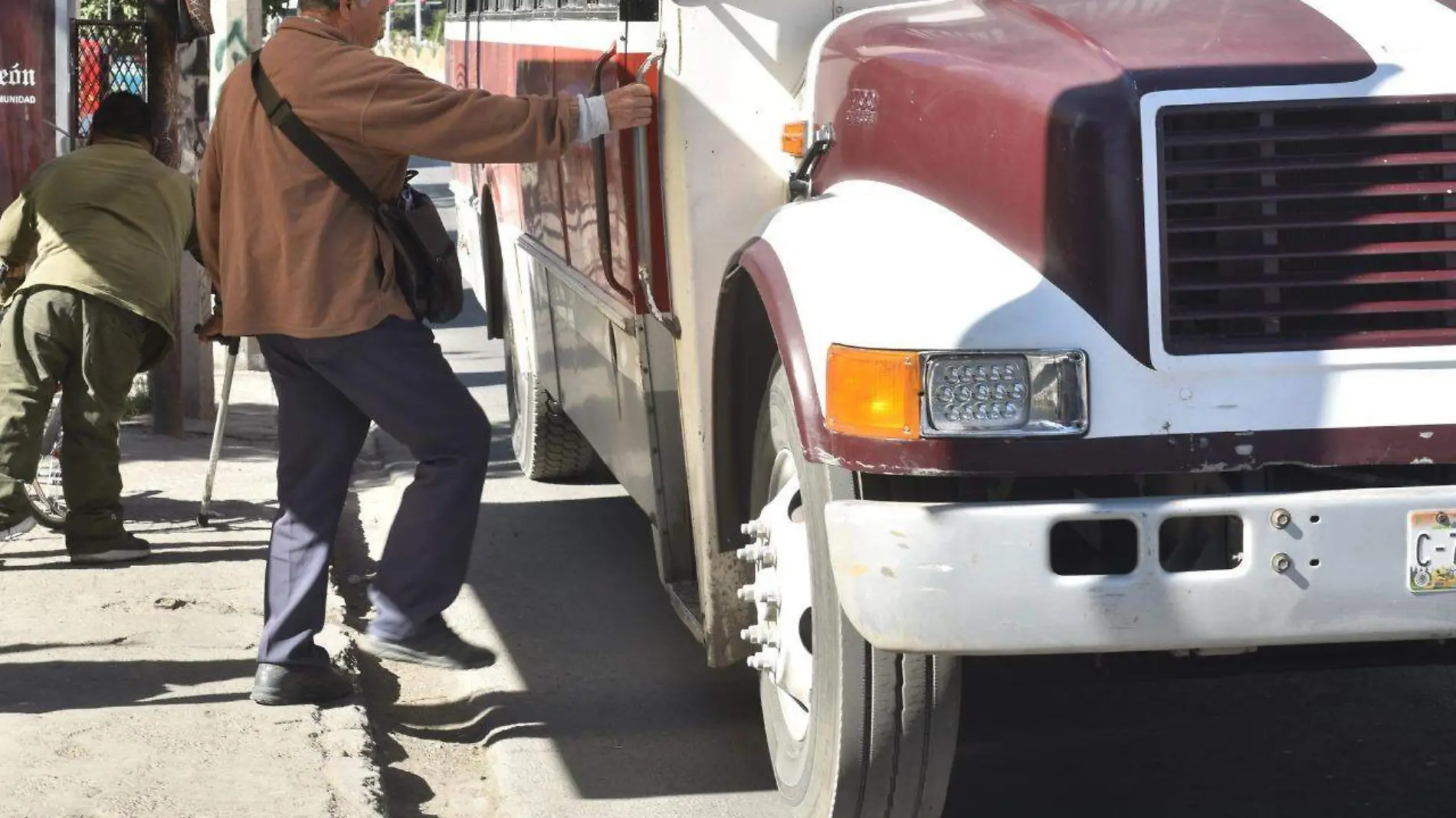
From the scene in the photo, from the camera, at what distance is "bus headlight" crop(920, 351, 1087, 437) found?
3.54 metres

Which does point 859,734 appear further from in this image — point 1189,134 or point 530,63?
point 530,63

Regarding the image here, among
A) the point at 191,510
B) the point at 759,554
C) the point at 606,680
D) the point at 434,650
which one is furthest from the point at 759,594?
the point at 191,510

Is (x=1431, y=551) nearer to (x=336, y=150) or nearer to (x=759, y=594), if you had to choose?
(x=759, y=594)

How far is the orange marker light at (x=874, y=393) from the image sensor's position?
11.6 ft

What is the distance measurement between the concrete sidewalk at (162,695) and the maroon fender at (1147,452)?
1607mm

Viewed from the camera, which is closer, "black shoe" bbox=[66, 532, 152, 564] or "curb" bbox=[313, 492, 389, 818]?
"curb" bbox=[313, 492, 389, 818]

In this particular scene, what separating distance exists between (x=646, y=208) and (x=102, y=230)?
3.00 metres

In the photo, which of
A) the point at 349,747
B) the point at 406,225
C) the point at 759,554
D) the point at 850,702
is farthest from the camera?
the point at 406,225

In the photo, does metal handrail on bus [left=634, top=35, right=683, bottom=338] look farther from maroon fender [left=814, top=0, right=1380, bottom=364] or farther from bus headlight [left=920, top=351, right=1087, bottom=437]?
bus headlight [left=920, top=351, right=1087, bottom=437]

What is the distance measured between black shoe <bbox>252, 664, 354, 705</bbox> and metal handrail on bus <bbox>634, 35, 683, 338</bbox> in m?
1.25

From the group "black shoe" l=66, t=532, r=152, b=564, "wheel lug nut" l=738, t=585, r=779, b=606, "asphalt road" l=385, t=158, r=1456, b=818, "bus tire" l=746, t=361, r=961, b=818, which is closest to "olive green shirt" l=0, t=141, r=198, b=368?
"black shoe" l=66, t=532, r=152, b=564

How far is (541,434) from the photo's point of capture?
8164 millimetres


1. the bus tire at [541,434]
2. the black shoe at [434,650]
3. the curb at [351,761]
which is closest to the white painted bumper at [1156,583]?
the curb at [351,761]

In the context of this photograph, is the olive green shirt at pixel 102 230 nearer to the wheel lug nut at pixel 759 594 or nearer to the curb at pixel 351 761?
the curb at pixel 351 761
